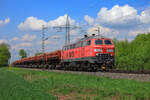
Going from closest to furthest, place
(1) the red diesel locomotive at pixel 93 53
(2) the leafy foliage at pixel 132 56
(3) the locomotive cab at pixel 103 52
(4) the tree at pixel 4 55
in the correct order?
(3) the locomotive cab at pixel 103 52
(1) the red diesel locomotive at pixel 93 53
(2) the leafy foliage at pixel 132 56
(4) the tree at pixel 4 55

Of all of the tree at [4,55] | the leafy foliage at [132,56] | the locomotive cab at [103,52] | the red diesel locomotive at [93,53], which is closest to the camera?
the locomotive cab at [103,52]

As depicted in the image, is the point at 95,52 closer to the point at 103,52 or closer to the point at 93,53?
the point at 93,53

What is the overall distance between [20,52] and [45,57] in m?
103

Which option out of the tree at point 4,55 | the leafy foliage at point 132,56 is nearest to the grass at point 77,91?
the leafy foliage at point 132,56

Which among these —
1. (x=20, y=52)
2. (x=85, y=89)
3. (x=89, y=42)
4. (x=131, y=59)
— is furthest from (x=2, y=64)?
(x=85, y=89)

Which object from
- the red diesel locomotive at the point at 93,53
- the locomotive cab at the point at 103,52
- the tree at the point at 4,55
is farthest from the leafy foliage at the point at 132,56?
the tree at the point at 4,55

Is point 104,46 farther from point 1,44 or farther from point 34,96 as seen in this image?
point 1,44

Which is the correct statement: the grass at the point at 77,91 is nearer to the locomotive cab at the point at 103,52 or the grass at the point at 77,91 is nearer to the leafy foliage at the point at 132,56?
the locomotive cab at the point at 103,52

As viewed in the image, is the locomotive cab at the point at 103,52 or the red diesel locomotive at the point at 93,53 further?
the red diesel locomotive at the point at 93,53

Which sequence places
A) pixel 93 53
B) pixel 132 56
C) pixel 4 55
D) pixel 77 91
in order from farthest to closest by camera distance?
pixel 4 55, pixel 132 56, pixel 93 53, pixel 77 91

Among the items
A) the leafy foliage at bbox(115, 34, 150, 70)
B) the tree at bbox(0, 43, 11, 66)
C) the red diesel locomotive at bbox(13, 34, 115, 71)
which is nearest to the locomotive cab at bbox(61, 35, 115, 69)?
the red diesel locomotive at bbox(13, 34, 115, 71)

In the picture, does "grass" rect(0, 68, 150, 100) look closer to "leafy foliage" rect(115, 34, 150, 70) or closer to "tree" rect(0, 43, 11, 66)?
"leafy foliage" rect(115, 34, 150, 70)

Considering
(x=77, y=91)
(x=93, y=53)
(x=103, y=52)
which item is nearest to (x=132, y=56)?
(x=103, y=52)

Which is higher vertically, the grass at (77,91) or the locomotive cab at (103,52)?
the locomotive cab at (103,52)
